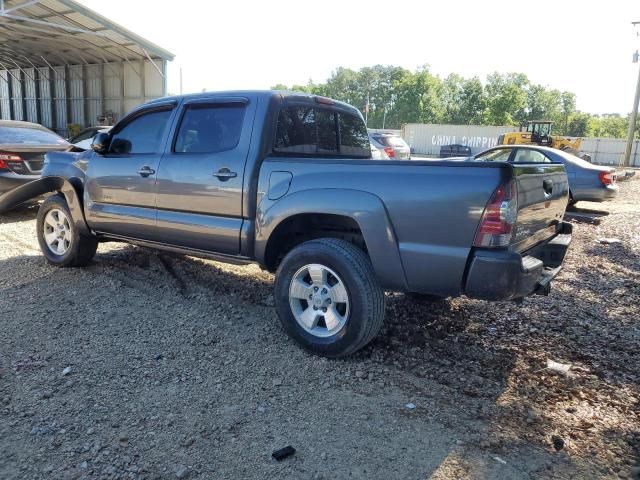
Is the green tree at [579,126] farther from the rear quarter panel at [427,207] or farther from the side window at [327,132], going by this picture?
the rear quarter panel at [427,207]

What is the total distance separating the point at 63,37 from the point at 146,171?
21720mm

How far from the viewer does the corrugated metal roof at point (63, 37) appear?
58.2ft

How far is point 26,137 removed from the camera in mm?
8492

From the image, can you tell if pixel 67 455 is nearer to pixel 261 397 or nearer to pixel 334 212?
pixel 261 397

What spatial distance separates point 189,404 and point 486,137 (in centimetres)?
4285

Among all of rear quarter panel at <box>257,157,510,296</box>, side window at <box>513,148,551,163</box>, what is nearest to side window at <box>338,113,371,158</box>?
rear quarter panel at <box>257,157,510,296</box>

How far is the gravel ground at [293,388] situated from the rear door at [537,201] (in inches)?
38.3

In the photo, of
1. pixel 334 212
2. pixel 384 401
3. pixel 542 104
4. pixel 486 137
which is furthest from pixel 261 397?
Result: pixel 542 104

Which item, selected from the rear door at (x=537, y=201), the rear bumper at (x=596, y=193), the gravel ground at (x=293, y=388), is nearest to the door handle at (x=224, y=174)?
the gravel ground at (x=293, y=388)

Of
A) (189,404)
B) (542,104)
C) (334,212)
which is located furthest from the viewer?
(542,104)

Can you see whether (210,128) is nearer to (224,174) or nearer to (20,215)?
(224,174)

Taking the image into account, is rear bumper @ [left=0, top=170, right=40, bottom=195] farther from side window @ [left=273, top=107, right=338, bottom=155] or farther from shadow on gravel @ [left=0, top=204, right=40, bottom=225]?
side window @ [left=273, top=107, right=338, bottom=155]

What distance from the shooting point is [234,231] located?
165 inches

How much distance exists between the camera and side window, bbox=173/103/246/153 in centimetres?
430
